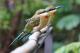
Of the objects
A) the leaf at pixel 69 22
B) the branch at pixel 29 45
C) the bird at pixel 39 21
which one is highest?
the leaf at pixel 69 22

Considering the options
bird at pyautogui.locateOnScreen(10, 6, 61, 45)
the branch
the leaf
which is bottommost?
the branch

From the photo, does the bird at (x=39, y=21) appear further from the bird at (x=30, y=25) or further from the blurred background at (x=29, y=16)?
the blurred background at (x=29, y=16)

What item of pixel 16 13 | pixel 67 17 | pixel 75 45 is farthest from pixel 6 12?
pixel 75 45

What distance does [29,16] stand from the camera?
9.96 feet

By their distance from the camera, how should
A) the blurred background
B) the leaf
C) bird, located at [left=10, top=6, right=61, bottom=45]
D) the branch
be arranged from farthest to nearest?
the leaf
the blurred background
bird, located at [left=10, top=6, right=61, bottom=45]
the branch

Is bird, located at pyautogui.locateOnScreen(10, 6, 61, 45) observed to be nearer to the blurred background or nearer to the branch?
the branch

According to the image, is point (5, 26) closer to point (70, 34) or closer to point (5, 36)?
point (5, 36)

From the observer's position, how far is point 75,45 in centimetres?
128

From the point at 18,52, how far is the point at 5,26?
8.63ft

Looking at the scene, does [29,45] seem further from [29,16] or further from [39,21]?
[29,16]

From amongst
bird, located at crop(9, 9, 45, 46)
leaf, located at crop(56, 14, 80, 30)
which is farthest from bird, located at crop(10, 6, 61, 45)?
leaf, located at crop(56, 14, 80, 30)

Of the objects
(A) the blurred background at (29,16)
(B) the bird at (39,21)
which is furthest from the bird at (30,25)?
(A) the blurred background at (29,16)

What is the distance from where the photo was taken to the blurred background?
10.2 ft

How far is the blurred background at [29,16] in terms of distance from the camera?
10.2ft
